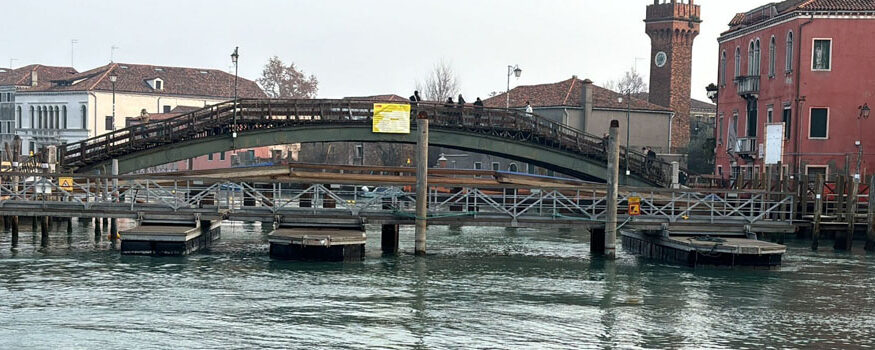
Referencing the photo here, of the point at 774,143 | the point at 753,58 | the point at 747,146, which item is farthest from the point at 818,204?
the point at 753,58

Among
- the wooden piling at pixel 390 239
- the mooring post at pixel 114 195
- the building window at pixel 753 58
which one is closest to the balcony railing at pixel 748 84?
the building window at pixel 753 58

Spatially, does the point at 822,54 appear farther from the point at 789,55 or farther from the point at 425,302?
the point at 425,302

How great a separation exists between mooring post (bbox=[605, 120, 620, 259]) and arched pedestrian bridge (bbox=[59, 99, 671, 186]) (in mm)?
11736

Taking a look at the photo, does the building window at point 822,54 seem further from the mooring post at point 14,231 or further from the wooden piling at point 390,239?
the mooring post at point 14,231

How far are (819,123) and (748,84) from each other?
5374 millimetres

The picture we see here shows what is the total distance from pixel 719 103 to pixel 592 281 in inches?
1146

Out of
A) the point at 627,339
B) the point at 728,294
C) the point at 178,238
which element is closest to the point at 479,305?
the point at 627,339

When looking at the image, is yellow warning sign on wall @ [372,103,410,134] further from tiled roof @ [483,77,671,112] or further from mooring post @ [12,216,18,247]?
tiled roof @ [483,77,671,112]

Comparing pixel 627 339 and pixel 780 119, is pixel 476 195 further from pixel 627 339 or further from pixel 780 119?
pixel 780 119

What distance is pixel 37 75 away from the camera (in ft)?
344

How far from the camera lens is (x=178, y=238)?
33.9 meters

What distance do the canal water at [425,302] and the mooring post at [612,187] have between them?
0.67 m

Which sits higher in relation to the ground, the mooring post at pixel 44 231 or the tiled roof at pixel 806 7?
the tiled roof at pixel 806 7

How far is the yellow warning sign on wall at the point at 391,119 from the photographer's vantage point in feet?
146
